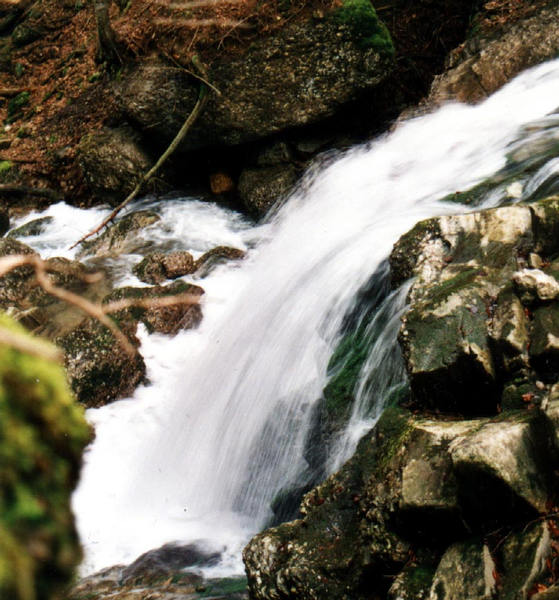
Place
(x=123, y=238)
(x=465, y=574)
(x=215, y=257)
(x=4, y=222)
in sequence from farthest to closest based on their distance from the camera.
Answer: (x=4, y=222) < (x=123, y=238) < (x=215, y=257) < (x=465, y=574)

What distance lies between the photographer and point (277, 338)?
18.9 feet

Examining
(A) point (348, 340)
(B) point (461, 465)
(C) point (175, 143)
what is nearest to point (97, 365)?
(A) point (348, 340)

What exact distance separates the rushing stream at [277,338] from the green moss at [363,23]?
3.91 feet

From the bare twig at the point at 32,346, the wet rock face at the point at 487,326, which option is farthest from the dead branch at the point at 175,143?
the bare twig at the point at 32,346

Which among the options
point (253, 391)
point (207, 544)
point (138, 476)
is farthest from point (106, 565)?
point (253, 391)

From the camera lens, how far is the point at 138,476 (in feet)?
18.4

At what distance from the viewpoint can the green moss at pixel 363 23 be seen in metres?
7.99

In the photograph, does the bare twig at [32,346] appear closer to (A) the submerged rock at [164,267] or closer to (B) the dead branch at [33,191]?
(A) the submerged rock at [164,267]

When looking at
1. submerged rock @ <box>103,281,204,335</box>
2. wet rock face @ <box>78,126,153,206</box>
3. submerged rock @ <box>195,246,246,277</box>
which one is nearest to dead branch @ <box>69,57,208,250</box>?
wet rock face @ <box>78,126,153,206</box>

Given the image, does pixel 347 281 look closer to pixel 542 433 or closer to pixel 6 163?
pixel 542 433

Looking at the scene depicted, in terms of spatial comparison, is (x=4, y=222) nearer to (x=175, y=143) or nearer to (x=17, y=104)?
(x=175, y=143)

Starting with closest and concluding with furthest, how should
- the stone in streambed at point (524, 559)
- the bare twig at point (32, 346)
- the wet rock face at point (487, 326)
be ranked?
the bare twig at point (32, 346)
the stone in streambed at point (524, 559)
the wet rock face at point (487, 326)

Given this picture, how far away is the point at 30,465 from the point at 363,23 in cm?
799

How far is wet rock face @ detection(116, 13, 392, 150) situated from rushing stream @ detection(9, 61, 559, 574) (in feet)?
2.83
